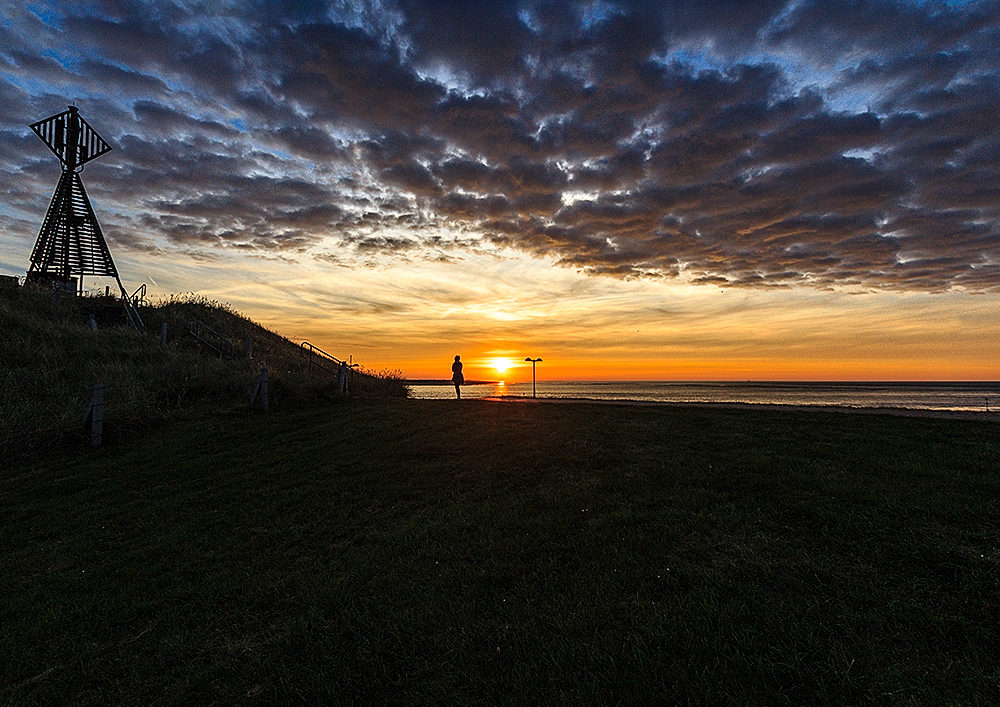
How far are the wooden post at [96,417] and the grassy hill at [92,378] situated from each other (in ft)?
0.92

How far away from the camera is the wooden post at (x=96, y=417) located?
13445 millimetres

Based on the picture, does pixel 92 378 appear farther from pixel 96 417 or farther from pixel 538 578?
pixel 538 578

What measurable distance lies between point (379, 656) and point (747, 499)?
5.14m

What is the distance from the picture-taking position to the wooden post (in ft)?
44.1

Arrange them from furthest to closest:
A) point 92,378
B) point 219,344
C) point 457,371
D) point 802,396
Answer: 1. point 802,396
2. point 219,344
3. point 457,371
4. point 92,378

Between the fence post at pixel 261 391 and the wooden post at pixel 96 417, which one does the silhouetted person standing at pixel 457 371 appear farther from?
the wooden post at pixel 96 417

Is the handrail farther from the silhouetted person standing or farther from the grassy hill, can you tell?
the silhouetted person standing

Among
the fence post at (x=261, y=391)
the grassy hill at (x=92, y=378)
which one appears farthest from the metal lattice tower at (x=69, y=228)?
the fence post at (x=261, y=391)

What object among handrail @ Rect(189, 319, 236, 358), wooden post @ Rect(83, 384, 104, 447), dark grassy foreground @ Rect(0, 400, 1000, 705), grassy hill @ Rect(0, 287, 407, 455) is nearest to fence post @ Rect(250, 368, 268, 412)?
grassy hill @ Rect(0, 287, 407, 455)

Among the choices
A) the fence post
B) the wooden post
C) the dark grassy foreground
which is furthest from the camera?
the fence post

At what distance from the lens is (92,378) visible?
16.6 metres

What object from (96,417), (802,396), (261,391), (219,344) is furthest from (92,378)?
(802,396)

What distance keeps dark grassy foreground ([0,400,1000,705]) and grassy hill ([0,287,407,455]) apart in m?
4.33

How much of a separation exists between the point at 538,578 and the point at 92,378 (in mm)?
18953
